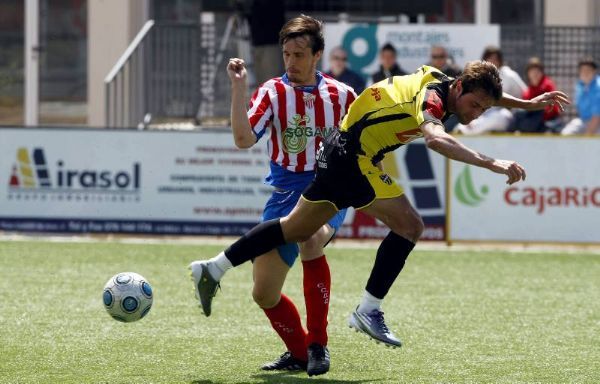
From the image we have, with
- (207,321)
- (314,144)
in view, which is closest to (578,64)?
(207,321)

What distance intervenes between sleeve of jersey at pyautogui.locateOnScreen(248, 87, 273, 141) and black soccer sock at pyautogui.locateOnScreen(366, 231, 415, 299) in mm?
841

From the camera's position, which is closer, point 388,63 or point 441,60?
point 441,60

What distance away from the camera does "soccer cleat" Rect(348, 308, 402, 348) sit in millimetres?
6660

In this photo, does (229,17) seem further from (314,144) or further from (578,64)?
(314,144)

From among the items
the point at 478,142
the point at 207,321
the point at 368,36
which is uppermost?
the point at 368,36

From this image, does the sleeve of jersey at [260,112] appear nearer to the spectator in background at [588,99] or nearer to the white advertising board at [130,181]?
the white advertising board at [130,181]

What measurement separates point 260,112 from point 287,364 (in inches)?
51.1

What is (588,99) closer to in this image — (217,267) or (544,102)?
(544,102)

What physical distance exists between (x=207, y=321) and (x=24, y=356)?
1.79 metres

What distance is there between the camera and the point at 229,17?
1775 centimetres

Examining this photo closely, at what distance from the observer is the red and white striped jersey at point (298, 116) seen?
275 inches

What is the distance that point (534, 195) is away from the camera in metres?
14.2

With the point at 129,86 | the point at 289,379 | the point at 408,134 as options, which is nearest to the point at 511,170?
the point at 408,134

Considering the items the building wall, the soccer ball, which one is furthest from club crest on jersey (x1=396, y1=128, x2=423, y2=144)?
the building wall
